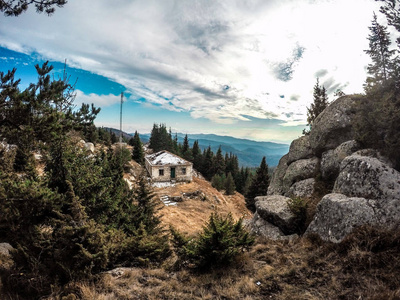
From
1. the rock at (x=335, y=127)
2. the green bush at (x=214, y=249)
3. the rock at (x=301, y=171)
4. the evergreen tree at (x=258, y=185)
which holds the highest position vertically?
the rock at (x=335, y=127)

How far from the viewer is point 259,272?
19.8 feet

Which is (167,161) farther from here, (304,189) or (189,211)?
(304,189)

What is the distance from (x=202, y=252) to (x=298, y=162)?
10843 millimetres

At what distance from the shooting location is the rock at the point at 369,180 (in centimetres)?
703

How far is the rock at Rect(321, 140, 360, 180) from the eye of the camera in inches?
412

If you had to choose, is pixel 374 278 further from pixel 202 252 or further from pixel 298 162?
pixel 298 162

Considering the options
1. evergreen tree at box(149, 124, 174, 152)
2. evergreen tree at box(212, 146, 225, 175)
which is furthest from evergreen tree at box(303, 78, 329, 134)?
evergreen tree at box(149, 124, 174, 152)

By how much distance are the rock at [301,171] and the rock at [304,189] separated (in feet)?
2.37

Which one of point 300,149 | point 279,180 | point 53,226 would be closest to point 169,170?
point 279,180

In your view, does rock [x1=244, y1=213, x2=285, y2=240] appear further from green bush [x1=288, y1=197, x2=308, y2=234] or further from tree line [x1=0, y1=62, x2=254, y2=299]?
tree line [x1=0, y1=62, x2=254, y2=299]

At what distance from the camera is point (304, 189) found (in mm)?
11633

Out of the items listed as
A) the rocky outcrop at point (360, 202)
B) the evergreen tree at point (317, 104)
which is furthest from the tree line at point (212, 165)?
the rocky outcrop at point (360, 202)

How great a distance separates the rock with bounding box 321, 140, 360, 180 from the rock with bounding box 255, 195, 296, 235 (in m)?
3.11

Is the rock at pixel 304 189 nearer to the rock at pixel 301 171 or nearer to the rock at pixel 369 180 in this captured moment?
the rock at pixel 301 171
